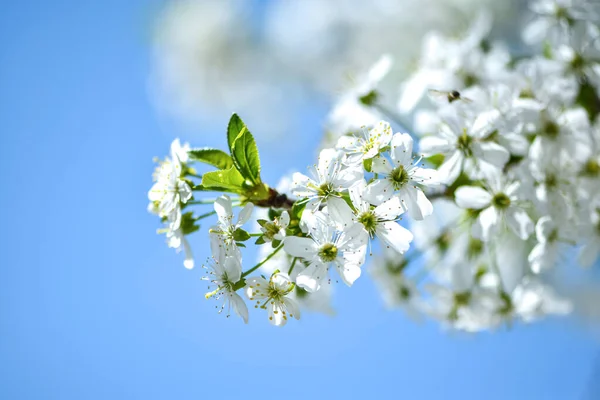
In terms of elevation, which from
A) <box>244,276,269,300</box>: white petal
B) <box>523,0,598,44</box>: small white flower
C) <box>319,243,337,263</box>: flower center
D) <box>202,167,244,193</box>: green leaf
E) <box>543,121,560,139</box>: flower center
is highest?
<box>523,0,598,44</box>: small white flower

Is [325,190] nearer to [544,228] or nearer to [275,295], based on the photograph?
[275,295]

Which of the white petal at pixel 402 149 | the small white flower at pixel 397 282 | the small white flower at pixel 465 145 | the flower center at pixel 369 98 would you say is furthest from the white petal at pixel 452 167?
the small white flower at pixel 397 282

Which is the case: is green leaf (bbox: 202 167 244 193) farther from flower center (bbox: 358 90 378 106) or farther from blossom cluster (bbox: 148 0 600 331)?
flower center (bbox: 358 90 378 106)

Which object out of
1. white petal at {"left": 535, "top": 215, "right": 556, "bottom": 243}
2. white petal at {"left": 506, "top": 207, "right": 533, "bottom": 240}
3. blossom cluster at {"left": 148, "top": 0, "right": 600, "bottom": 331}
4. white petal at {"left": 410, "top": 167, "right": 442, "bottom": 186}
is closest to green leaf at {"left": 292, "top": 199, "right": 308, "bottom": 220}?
blossom cluster at {"left": 148, "top": 0, "right": 600, "bottom": 331}

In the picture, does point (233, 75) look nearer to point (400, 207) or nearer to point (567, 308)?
point (567, 308)

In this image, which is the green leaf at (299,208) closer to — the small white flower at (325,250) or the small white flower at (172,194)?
the small white flower at (325,250)

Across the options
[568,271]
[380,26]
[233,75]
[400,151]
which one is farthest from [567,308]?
[233,75]

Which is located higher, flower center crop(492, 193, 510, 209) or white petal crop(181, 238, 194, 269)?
flower center crop(492, 193, 510, 209)
